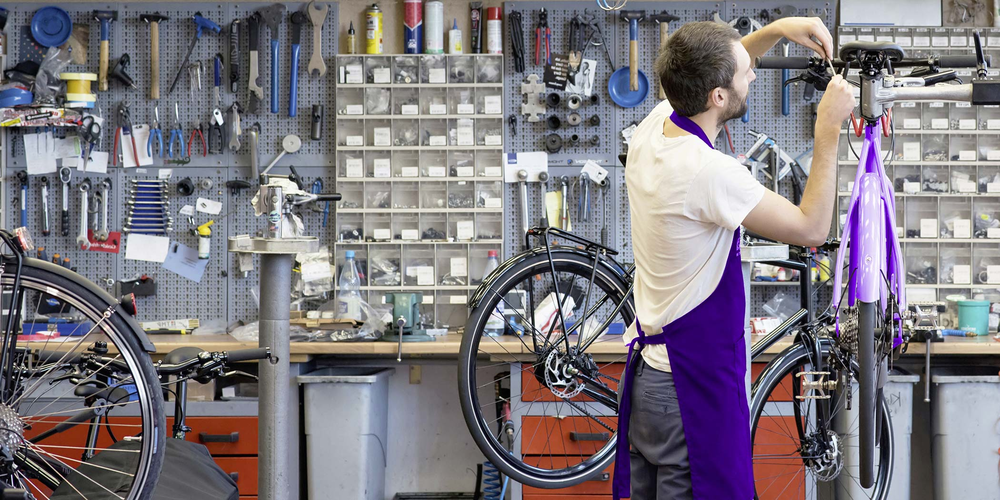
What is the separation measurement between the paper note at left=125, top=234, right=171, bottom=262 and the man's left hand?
3.08m

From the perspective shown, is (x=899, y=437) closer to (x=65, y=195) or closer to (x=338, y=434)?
(x=338, y=434)

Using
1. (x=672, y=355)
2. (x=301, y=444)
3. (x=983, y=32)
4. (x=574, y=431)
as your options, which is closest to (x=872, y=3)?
(x=983, y=32)

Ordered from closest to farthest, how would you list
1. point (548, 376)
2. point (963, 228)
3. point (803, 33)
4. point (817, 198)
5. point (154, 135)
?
point (817, 198) → point (803, 33) → point (548, 376) → point (963, 228) → point (154, 135)

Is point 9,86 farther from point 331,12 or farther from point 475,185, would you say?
point 475,185

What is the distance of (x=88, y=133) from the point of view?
3.92m

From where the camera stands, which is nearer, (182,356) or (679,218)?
(679,218)

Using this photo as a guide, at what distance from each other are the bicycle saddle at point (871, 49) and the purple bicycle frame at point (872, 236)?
0.16 meters

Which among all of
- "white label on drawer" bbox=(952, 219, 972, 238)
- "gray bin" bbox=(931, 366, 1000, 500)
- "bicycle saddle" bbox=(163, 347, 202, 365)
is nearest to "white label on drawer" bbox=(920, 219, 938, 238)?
"white label on drawer" bbox=(952, 219, 972, 238)

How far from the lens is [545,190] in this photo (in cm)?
399

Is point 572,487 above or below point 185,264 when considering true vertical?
below

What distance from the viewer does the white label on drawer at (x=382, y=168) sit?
3.93 m

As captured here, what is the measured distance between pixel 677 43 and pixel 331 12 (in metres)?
2.59

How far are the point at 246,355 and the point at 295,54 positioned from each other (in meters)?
2.15

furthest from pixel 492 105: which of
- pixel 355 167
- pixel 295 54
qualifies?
pixel 295 54
